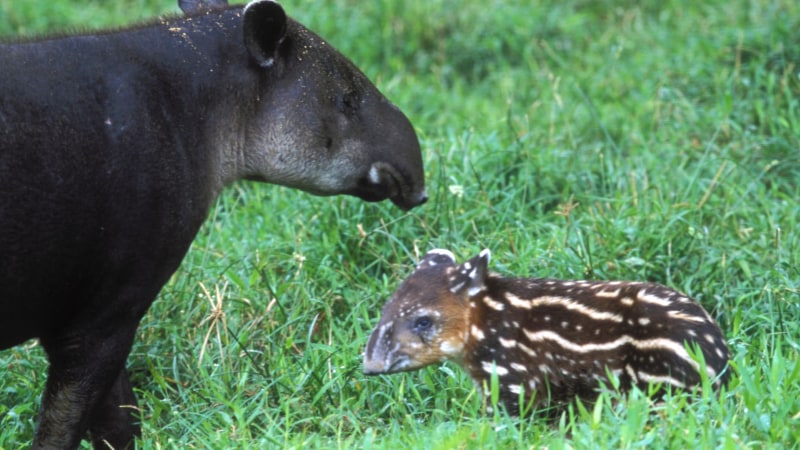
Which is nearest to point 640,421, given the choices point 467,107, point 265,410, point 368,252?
point 265,410

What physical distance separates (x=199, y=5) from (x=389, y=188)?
4.19 ft

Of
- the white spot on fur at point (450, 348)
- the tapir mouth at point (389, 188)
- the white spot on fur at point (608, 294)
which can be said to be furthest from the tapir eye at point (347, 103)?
the white spot on fur at point (608, 294)

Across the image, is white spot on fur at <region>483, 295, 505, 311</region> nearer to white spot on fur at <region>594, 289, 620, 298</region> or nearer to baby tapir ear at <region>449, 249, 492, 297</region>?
baby tapir ear at <region>449, 249, 492, 297</region>

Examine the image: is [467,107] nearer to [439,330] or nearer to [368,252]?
[368,252]

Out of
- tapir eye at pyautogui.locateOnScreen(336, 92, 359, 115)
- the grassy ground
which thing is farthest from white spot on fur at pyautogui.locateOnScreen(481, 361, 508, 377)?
tapir eye at pyautogui.locateOnScreen(336, 92, 359, 115)

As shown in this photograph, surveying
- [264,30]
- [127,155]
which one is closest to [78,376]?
[127,155]

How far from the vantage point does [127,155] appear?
5.74 m

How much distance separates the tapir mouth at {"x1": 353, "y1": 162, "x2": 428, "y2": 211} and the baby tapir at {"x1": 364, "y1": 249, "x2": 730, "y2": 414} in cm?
69

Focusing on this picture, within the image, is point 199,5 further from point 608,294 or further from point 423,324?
point 608,294

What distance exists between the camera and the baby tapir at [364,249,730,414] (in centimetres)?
590

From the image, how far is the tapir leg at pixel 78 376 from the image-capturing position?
19.2 feet

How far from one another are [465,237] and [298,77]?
1.88 meters

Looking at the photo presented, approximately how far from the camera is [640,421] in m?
5.23

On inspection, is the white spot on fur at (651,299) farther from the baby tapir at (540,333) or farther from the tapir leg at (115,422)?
the tapir leg at (115,422)
